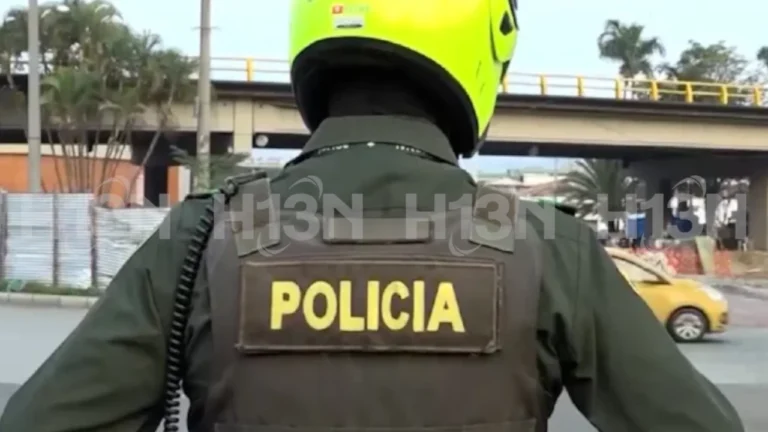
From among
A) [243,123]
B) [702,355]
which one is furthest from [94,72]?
[702,355]

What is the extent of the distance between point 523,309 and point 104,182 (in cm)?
2737

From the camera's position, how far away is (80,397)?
1503mm

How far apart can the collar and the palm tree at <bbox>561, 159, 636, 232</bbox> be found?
4604 cm

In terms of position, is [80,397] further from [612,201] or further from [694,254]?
[612,201]

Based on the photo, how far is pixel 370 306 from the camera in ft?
5.08

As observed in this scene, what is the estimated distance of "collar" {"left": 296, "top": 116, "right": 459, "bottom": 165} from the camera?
66.2 inches

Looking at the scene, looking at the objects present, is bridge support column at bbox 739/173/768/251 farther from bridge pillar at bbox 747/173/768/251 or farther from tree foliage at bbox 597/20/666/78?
tree foliage at bbox 597/20/666/78

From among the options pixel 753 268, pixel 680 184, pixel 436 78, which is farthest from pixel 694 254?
pixel 436 78

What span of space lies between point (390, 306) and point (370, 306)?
3cm

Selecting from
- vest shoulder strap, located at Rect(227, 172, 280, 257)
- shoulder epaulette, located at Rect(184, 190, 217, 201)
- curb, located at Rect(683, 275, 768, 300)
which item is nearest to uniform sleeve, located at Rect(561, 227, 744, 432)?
vest shoulder strap, located at Rect(227, 172, 280, 257)

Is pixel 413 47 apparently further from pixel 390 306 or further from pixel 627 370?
pixel 627 370

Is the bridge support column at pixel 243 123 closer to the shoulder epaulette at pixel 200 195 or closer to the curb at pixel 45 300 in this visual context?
the curb at pixel 45 300

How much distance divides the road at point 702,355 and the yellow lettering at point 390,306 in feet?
16.0

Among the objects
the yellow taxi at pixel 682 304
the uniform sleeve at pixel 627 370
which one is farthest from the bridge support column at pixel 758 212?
the uniform sleeve at pixel 627 370
